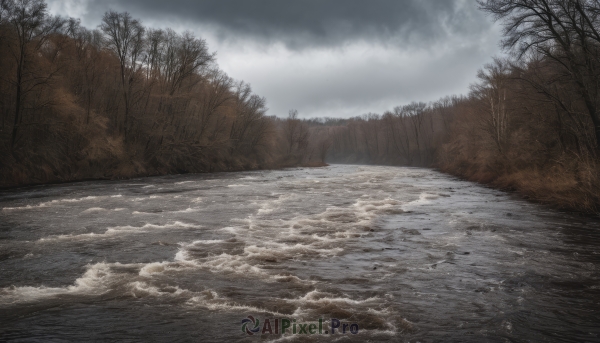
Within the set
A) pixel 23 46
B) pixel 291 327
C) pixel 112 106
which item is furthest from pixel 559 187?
pixel 112 106

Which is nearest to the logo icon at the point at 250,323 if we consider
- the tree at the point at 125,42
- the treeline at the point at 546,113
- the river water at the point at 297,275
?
the river water at the point at 297,275

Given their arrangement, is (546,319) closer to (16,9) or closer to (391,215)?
(391,215)

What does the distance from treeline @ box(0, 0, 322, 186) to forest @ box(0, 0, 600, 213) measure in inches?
4.6

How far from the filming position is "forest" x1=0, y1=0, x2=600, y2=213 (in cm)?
1850

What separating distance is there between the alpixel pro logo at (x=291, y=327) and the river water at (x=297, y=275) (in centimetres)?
11

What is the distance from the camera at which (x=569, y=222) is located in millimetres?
15148

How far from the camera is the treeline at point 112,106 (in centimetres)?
2944

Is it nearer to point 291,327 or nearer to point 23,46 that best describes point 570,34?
point 291,327

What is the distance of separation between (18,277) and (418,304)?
8.01 metres

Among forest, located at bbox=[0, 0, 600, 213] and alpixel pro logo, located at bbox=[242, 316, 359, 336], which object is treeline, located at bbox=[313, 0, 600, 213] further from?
alpixel pro logo, located at bbox=[242, 316, 359, 336]

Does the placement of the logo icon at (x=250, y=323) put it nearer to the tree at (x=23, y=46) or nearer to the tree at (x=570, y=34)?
the tree at (x=570, y=34)

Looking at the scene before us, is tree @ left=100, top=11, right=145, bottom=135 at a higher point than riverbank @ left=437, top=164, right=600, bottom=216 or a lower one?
higher

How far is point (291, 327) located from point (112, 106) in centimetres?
4326

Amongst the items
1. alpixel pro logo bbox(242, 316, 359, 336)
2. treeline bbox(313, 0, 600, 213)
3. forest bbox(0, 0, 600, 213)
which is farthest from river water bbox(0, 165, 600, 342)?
forest bbox(0, 0, 600, 213)
